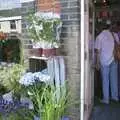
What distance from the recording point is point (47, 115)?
4.96 metres

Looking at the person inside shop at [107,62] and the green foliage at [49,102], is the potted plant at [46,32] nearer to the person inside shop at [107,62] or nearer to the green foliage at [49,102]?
the green foliage at [49,102]

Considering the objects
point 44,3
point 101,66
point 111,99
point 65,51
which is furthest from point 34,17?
point 111,99

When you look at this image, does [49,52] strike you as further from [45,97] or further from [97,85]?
[97,85]

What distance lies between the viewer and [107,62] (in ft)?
24.2

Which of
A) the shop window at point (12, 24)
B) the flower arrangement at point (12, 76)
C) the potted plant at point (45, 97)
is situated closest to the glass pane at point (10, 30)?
the shop window at point (12, 24)

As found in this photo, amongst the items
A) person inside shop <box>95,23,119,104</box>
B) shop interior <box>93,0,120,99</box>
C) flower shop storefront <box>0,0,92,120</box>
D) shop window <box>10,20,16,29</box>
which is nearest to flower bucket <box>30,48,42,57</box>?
flower shop storefront <box>0,0,92,120</box>

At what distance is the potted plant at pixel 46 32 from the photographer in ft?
17.8

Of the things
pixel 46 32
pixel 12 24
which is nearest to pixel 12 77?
pixel 12 24

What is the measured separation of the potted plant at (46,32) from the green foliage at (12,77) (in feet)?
2.22

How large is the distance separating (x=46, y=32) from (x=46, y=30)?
0.10ft

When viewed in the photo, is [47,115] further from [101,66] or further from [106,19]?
[106,19]

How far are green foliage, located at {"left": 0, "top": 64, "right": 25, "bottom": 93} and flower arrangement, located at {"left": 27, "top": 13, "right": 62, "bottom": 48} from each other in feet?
2.27

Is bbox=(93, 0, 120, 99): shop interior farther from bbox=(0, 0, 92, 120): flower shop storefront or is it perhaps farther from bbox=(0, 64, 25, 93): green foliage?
bbox=(0, 64, 25, 93): green foliage

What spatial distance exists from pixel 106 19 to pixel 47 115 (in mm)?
4264
